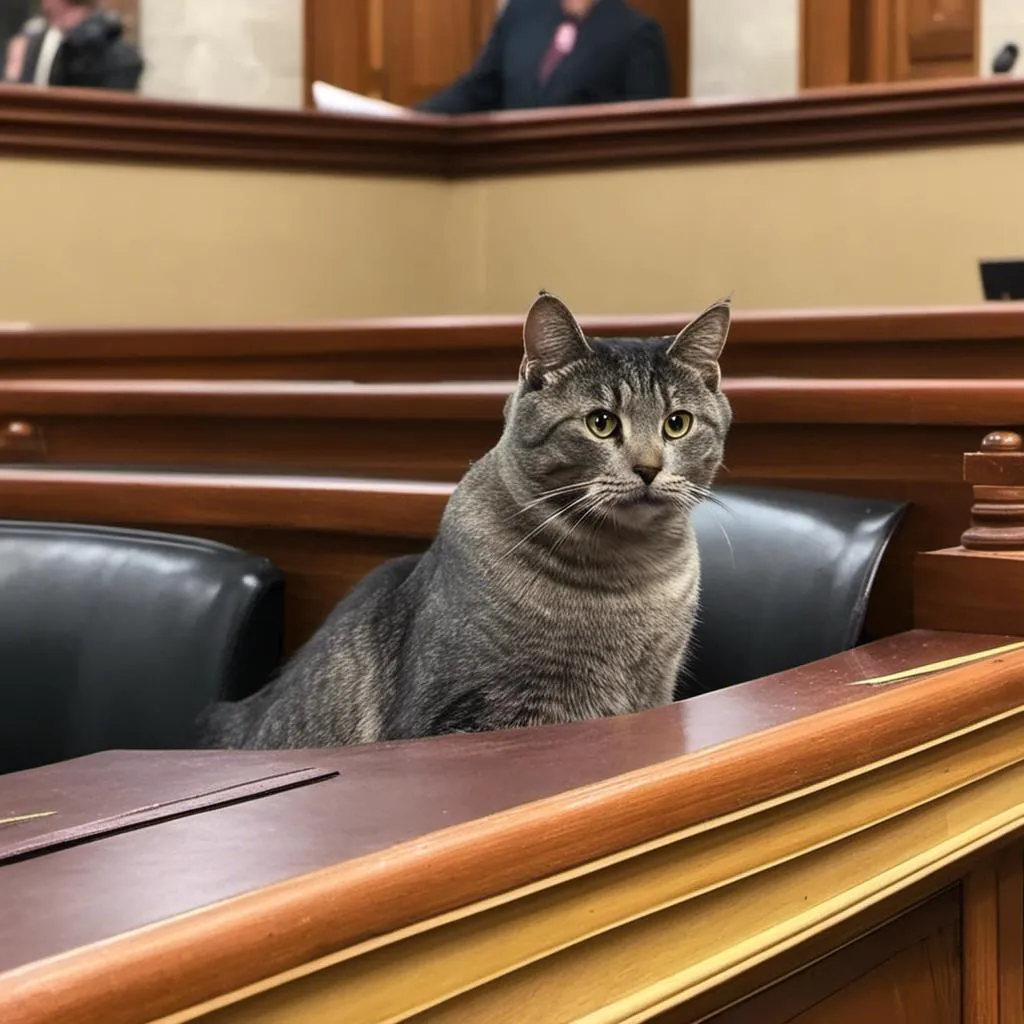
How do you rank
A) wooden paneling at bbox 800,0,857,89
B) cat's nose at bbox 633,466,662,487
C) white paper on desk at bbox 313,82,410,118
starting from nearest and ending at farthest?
cat's nose at bbox 633,466,662,487 → white paper on desk at bbox 313,82,410,118 → wooden paneling at bbox 800,0,857,89

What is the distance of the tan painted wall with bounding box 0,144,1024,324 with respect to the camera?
283 cm

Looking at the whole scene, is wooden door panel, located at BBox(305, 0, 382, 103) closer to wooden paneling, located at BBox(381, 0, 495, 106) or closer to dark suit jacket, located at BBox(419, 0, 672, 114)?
wooden paneling, located at BBox(381, 0, 495, 106)

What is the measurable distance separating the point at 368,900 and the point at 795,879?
0.38m

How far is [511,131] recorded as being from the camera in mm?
3180

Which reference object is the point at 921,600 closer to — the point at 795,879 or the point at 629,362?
the point at 629,362

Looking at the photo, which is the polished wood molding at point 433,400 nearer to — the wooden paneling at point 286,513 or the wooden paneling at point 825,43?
the wooden paneling at point 286,513

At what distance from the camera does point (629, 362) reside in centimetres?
146

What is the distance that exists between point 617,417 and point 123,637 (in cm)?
65

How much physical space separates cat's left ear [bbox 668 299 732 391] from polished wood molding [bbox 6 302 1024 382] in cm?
43

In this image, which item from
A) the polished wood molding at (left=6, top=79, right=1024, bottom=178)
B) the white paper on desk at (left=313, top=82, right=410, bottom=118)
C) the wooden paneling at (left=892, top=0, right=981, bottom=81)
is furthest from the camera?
the wooden paneling at (left=892, top=0, right=981, bottom=81)

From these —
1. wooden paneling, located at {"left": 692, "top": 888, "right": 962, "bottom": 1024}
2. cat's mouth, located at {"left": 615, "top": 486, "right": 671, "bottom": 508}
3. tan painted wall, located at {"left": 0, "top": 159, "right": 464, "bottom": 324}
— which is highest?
tan painted wall, located at {"left": 0, "top": 159, "right": 464, "bottom": 324}

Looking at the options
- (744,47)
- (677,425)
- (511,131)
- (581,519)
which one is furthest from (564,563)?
(744,47)

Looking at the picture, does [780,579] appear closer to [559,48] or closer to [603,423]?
[603,423]

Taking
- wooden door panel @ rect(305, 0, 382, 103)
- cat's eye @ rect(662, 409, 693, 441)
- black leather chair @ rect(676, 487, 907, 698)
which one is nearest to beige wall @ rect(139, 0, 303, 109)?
wooden door panel @ rect(305, 0, 382, 103)
